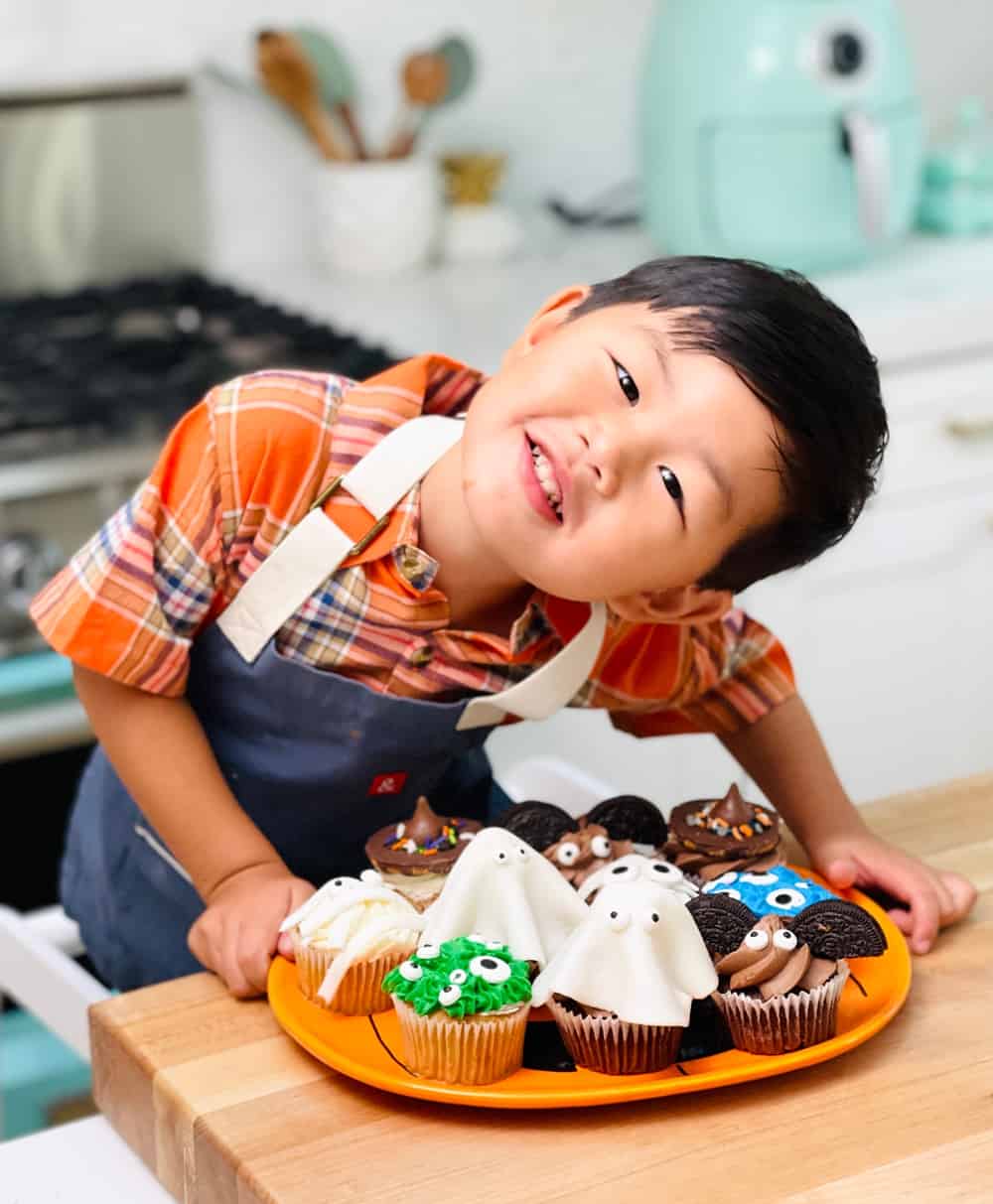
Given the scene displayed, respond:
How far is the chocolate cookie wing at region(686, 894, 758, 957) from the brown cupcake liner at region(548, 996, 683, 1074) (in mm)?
52

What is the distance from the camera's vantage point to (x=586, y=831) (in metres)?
0.96

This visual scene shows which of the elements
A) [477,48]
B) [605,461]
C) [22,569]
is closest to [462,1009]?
[605,461]

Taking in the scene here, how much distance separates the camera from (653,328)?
3.16ft

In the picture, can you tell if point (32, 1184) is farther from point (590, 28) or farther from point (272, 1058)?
point (590, 28)

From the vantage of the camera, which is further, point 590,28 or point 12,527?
point 590,28

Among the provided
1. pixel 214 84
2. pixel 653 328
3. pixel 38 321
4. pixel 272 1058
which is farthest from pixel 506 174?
pixel 272 1058

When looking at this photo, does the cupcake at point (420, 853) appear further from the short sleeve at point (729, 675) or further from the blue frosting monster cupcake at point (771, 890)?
the short sleeve at point (729, 675)

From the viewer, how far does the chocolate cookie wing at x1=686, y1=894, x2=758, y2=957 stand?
0.85 meters

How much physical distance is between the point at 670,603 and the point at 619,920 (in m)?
0.29

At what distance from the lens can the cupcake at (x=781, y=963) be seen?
82cm

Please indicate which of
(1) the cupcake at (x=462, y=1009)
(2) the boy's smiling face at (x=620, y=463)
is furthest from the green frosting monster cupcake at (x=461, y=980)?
(2) the boy's smiling face at (x=620, y=463)

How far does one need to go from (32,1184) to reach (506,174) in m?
1.88

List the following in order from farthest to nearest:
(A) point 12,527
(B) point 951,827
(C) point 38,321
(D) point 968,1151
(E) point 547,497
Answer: (C) point 38,321
(A) point 12,527
(B) point 951,827
(E) point 547,497
(D) point 968,1151

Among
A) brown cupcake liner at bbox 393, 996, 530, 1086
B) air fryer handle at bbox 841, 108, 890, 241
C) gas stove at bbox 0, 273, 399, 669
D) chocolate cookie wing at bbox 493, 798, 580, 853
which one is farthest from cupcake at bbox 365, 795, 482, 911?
air fryer handle at bbox 841, 108, 890, 241
